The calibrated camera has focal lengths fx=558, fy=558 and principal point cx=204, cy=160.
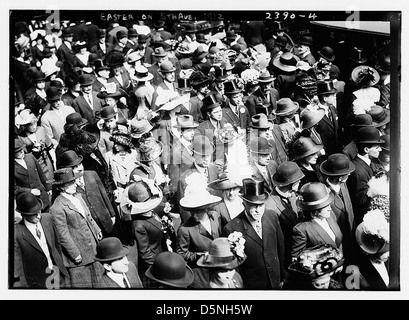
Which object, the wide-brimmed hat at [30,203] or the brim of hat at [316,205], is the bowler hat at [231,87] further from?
the wide-brimmed hat at [30,203]

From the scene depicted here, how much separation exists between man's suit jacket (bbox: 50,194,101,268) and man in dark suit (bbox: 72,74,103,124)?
2.25 feet

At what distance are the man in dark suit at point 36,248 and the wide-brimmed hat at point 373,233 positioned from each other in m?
2.46

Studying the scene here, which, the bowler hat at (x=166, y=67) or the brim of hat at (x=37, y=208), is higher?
the bowler hat at (x=166, y=67)

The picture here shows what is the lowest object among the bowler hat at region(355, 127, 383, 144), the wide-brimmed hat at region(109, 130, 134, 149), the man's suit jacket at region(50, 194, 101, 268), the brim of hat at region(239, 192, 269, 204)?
the man's suit jacket at region(50, 194, 101, 268)

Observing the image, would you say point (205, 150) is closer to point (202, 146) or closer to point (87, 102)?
point (202, 146)

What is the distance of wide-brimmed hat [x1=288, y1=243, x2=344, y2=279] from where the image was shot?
180 inches

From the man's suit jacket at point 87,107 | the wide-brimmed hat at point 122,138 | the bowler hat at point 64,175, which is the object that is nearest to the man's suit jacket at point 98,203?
the bowler hat at point 64,175

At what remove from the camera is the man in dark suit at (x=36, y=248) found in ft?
15.0

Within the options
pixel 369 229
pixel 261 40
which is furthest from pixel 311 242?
pixel 261 40

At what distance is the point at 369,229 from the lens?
4.62 m

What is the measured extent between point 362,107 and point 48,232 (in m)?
2.80

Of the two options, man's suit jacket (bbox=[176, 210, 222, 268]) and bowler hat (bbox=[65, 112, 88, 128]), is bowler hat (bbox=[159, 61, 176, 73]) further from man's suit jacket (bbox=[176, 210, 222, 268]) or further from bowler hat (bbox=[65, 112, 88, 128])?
man's suit jacket (bbox=[176, 210, 222, 268])

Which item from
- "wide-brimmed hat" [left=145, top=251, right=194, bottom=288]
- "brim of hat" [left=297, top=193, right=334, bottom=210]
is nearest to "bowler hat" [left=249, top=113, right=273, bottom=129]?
"brim of hat" [left=297, top=193, right=334, bottom=210]
